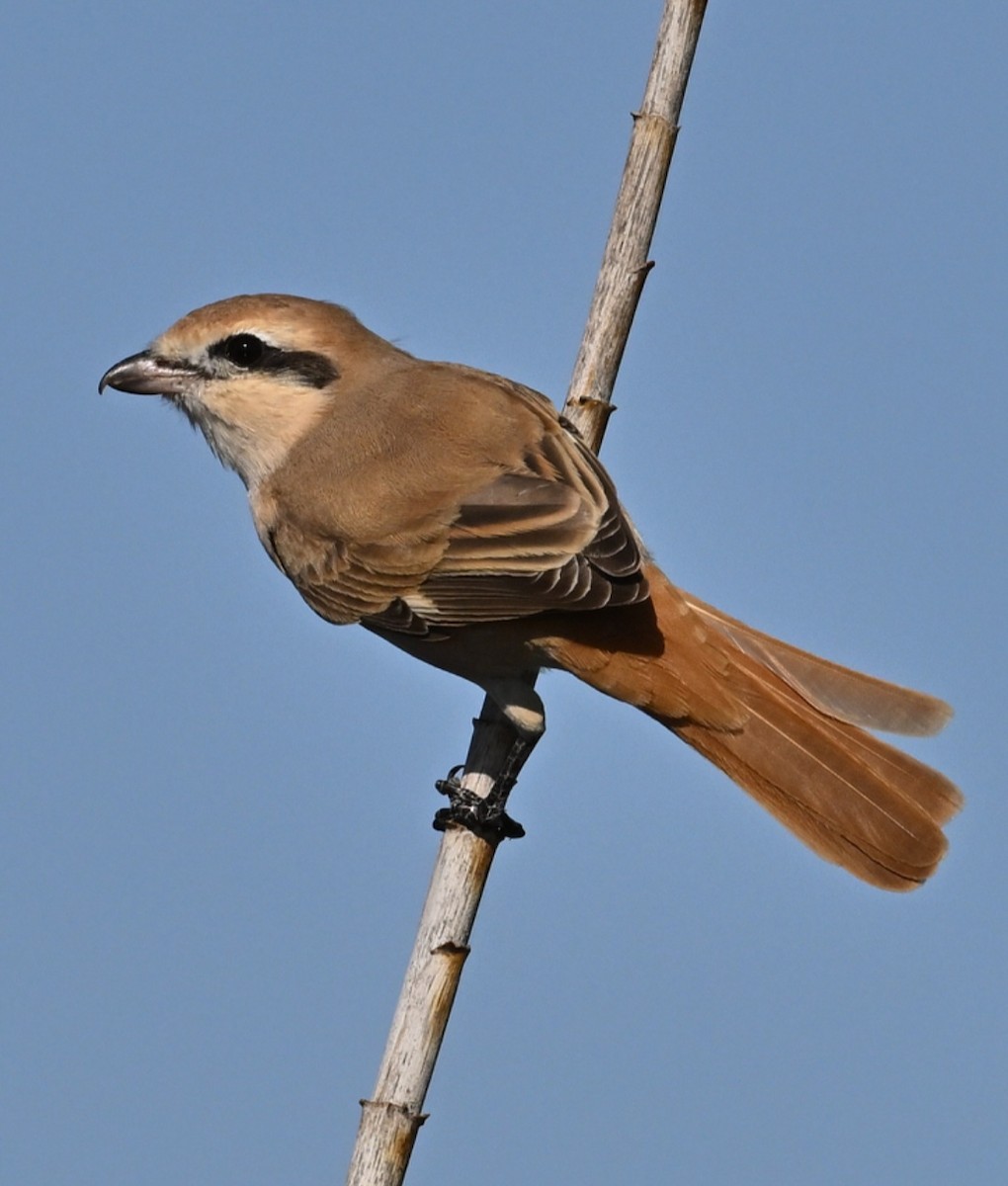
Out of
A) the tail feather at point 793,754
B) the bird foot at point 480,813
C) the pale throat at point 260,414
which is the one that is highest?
the pale throat at point 260,414

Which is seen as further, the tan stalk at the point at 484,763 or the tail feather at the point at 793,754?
the tail feather at the point at 793,754

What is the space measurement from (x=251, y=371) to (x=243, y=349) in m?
0.08

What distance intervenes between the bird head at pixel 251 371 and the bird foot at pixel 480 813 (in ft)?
4.98

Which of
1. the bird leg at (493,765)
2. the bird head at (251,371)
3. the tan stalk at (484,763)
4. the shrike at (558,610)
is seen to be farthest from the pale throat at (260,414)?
the bird leg at (493,765)

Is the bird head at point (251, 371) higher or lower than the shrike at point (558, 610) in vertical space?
higher

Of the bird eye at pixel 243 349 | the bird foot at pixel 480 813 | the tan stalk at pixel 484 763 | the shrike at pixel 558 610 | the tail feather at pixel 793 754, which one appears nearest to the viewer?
the tan stalk at pixel 484 763

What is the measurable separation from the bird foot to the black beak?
1764mm

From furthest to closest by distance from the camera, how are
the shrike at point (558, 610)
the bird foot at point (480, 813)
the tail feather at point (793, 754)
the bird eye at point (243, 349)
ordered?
the bird eye at point (243, 349) → the tail feather at point (793, 754) → the shrike at point (558, 610) → the bird foot at point (480, 813)

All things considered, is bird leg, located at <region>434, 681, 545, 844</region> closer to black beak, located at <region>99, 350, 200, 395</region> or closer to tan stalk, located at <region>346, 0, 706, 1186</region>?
tan stalk, located at <region>346, 0, 706, 1186</region>

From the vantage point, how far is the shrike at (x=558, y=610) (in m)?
4.97

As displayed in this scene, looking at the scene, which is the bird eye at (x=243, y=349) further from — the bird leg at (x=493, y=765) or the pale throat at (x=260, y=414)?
the bird leg at (x=493, y=765)

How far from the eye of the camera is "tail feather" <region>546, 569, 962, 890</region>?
5102 mm

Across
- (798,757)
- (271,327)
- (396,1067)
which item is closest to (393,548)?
(271,327)

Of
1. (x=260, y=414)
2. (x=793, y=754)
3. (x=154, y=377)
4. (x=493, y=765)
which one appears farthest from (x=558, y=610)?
(x=154, y=377)
